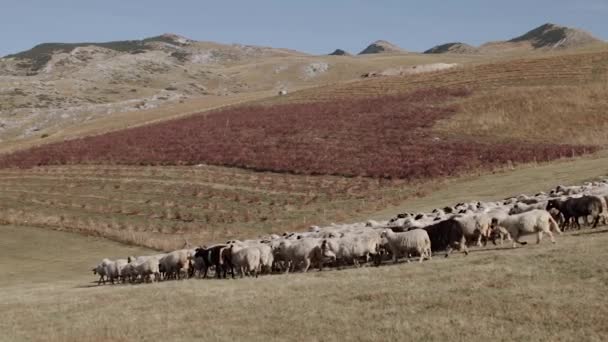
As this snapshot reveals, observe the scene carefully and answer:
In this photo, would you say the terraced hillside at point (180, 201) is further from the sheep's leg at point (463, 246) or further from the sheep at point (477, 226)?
the sheep's leg at point (463, 246)

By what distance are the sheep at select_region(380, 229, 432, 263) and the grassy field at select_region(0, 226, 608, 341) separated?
0.64 m

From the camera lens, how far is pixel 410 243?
880 inches

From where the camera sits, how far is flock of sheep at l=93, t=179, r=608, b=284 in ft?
73.0

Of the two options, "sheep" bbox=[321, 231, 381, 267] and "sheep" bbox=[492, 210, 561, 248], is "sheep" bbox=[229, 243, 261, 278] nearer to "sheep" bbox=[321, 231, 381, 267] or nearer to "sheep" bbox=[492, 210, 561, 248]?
"sheep" bbox=[321, 231, 381, 267]

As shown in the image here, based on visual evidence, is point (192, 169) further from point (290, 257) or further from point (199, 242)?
point (290, 257)

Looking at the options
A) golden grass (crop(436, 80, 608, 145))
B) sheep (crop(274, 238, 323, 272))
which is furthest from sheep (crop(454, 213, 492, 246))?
golden grass (crop(436, 80, 608, 145))

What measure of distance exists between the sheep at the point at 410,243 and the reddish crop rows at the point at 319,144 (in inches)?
1088

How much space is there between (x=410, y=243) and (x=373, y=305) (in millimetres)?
6521

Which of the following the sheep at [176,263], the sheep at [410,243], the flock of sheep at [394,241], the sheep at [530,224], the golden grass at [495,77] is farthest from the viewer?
the golden grass at [495,77]

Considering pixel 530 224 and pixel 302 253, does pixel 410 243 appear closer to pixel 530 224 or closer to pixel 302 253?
pixel 530 224

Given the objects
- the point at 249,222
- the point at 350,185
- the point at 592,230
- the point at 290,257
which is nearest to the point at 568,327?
the point at 592,230

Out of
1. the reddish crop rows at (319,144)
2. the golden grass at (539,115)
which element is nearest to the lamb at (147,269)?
the reddish crop rows at (319,144)

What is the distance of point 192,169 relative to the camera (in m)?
59.8

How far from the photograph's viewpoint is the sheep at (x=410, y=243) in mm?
22141
